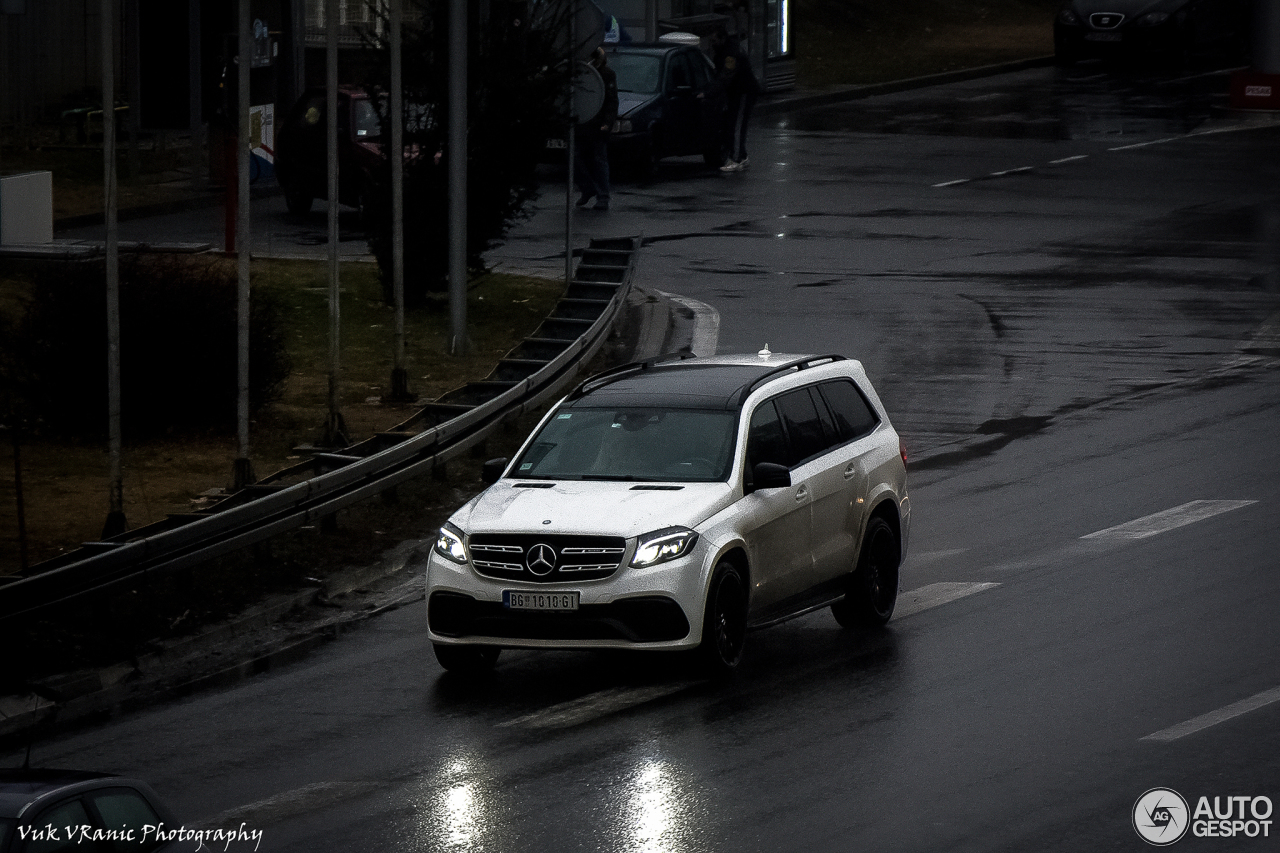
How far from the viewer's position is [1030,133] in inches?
1558

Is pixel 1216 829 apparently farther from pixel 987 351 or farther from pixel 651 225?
pixel 651 225

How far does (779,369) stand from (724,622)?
2.07 m

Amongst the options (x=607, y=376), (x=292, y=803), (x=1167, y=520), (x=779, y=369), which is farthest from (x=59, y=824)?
(x=1167, y=520)

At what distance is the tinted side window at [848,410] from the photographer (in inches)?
525

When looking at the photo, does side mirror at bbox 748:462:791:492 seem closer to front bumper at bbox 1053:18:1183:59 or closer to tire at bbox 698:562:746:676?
tire at bbox 698:562:746:676

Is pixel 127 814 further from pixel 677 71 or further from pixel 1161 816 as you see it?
pixel 677 71

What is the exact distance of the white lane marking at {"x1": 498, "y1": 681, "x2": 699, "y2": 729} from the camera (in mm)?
10914

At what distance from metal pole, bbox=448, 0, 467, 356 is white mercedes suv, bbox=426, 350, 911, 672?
25.5 feet

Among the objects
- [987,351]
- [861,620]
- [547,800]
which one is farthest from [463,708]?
[987,351]

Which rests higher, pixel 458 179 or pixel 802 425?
pixel 458 179

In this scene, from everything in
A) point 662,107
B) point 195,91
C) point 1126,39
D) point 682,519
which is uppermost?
point 1126,39

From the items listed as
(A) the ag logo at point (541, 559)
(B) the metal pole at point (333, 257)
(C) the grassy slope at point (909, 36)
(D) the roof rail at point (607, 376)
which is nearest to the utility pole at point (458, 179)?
(B) the metal pole at point (333, 257)

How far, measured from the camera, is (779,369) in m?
13.2

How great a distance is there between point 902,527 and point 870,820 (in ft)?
15.1
